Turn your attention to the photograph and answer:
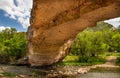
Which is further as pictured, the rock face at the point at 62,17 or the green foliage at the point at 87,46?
the green foliage at the point at 87,46

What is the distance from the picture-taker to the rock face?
628 inches

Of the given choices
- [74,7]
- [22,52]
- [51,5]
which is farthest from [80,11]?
[22,52]

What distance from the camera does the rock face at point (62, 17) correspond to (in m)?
15.9

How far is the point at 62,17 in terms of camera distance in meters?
19.0

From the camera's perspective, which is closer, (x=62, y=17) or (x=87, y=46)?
(x=62, y=17)

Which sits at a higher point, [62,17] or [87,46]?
[87,46]

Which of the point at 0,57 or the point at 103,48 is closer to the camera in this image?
the point at 0,57

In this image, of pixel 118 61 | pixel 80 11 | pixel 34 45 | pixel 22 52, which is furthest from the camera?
pixel 118 61

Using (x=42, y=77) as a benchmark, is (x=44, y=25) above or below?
above

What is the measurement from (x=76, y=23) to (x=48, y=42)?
27.9ft

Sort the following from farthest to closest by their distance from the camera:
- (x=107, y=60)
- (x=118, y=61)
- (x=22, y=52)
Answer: (x=107, y=60), (x=118, y=61), (x=22, y=52)

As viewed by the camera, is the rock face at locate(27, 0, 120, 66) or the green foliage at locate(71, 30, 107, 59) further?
the green foliage at locate(71, 30, 107, 59)

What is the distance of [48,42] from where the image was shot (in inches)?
1148

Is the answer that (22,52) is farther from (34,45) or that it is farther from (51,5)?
(51,5)
